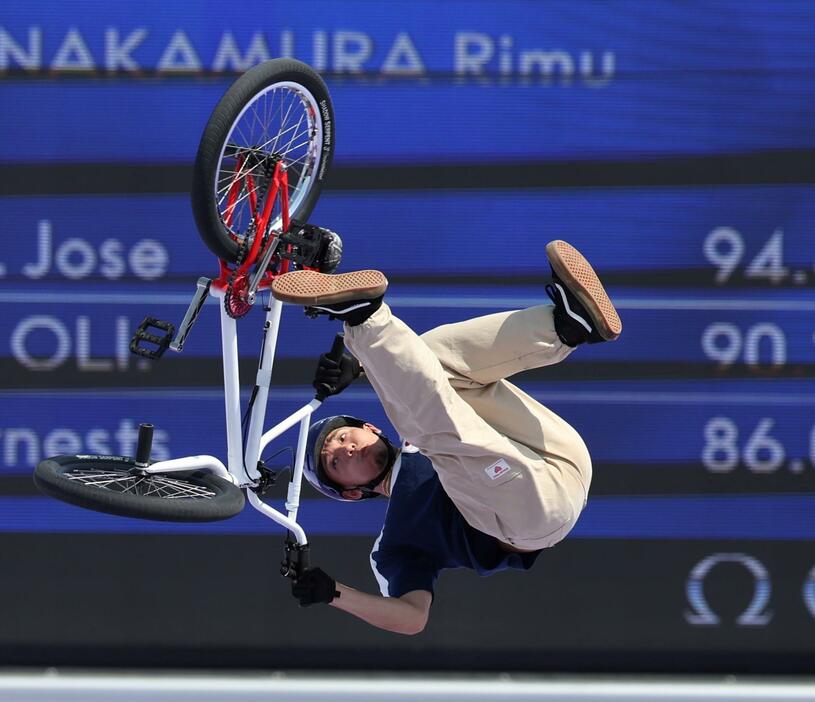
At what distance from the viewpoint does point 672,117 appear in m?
3.38

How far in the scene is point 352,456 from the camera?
3.02 m

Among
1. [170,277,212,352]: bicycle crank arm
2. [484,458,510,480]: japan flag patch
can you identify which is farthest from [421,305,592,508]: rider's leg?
[170,277,212,352]: bicycle crank arm

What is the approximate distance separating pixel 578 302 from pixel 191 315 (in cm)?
82

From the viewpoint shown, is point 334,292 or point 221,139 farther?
point 221,139

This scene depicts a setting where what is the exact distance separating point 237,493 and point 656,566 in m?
1.27

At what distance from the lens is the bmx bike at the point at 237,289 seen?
2.68 metres

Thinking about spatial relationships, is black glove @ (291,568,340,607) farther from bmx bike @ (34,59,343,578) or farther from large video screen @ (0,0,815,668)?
large video screen @ (0,0,815,668)

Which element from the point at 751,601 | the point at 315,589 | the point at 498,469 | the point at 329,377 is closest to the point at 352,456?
the point at 329,377

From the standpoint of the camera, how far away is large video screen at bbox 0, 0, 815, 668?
337 centimetres

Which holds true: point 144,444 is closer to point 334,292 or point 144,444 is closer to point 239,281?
point 239,281

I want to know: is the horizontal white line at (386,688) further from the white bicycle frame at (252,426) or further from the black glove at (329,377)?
the black glove at (329,377)

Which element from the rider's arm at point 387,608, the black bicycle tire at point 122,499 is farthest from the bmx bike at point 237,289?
the rider's arm at point 387,608

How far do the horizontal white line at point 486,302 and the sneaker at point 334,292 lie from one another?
958 millimetres

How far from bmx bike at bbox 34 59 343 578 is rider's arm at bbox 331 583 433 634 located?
0.40 ft
